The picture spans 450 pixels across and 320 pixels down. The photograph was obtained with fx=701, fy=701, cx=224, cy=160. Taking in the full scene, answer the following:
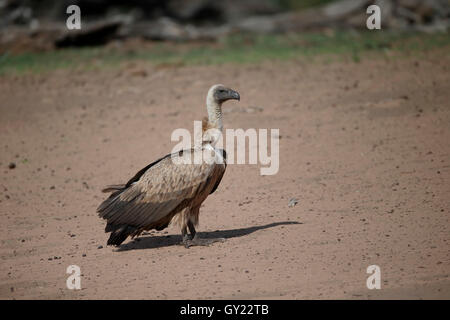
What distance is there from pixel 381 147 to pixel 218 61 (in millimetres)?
7340

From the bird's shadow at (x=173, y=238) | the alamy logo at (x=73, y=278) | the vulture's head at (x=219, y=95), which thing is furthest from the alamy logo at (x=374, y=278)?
the alamy logo at (x=73, y=278)

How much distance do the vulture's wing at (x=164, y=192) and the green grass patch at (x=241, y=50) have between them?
889 centimetres

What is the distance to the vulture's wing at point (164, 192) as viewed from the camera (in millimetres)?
6969

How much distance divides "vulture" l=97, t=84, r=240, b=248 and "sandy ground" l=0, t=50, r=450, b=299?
0.29 metres

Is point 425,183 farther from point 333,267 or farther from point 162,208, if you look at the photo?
Result: point 162,208

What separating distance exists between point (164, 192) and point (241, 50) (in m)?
11.5

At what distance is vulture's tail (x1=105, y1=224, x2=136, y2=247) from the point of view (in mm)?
7066

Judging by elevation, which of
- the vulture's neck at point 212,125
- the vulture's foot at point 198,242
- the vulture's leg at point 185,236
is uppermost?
Answer: the vulture's neck at point 212,125

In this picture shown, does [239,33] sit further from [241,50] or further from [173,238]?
[173,238]

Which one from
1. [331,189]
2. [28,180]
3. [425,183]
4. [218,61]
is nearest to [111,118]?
[28,180]

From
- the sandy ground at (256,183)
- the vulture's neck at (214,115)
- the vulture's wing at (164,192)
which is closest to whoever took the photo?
the sandy ground at (256,183)

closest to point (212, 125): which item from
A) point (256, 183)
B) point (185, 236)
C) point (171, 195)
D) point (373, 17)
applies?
point (171, 195)

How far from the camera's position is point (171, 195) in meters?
7.06

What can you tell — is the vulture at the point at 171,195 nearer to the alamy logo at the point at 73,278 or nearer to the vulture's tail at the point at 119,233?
the vulture's tail at the point at 119,233
